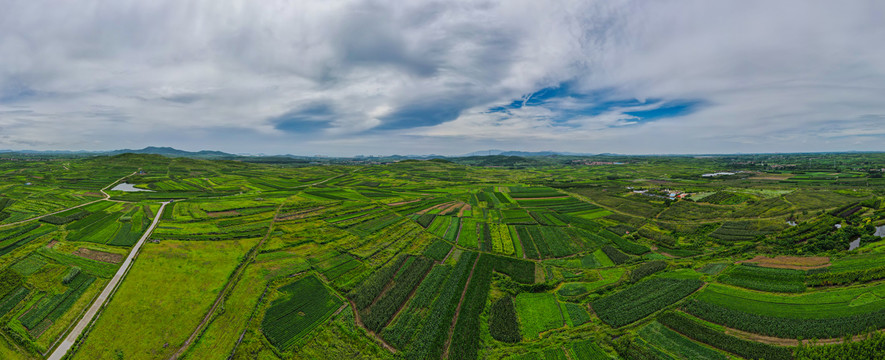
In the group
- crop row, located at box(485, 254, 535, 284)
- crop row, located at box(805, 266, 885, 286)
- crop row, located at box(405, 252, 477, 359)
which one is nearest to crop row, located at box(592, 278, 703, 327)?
crop row, located at box(485, 254, 535, 284)

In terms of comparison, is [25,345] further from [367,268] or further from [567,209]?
[567,209]

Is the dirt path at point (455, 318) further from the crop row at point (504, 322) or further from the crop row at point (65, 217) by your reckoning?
the crop row at point (65, 217)

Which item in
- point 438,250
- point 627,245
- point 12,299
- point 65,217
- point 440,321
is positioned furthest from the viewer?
point 65,217

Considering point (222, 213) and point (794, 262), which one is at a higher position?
point (222, 213)

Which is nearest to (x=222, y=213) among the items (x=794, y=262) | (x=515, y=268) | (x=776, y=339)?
(x=515, y=268)

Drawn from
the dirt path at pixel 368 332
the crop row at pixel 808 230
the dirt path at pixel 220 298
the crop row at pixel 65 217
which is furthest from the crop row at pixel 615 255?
the crop row at pixel 65 217

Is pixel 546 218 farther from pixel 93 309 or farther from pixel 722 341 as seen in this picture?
pixel 93 309

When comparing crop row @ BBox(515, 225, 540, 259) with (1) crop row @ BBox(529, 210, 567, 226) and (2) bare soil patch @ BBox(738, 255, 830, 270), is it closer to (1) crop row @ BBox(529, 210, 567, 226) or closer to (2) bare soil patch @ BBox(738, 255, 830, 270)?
(1) crop row @ BBox(529, 210, 567, 226)
